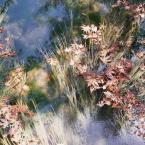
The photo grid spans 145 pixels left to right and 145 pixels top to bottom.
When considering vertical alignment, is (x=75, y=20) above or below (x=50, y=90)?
above

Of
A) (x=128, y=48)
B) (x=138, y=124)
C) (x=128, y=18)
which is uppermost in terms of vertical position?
(x=128, y=18)

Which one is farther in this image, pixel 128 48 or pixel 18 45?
pixel 18 45

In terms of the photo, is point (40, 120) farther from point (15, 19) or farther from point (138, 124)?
point (15, 19)

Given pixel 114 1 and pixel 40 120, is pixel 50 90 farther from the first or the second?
pixel 114 1

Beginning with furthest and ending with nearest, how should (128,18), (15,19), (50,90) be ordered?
(15,19), (128,18), (50,90)

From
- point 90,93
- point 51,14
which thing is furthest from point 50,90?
point 51,14

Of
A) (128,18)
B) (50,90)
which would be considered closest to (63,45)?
(50,90)

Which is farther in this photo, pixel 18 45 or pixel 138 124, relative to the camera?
pixel 18 45

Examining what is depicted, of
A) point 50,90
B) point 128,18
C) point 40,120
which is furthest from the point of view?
point 128,18

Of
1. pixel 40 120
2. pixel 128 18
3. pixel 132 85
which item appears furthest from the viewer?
pixel 128 18
